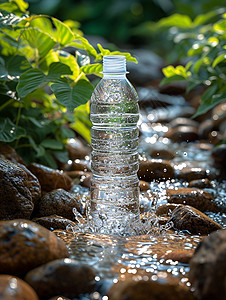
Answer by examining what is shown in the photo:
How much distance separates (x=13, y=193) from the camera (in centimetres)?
233

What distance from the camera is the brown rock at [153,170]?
135 inches

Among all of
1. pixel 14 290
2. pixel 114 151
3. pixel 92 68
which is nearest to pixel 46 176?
pixel 114 151

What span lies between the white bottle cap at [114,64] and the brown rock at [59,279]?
1056 mm

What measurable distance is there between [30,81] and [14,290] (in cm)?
144

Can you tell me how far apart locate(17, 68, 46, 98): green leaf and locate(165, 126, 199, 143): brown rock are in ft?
8.31

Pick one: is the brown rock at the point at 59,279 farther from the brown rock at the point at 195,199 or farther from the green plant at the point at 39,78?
the brown rock at the point at 195,199

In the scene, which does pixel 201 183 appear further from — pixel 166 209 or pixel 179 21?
pixel 179 21

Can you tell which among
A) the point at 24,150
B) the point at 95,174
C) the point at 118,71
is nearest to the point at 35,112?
the point at 24,150

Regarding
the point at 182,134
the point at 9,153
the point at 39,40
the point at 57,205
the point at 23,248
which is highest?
the point at 39,40

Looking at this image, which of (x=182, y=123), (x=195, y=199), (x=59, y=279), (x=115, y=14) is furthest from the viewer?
(x=115, y=14)

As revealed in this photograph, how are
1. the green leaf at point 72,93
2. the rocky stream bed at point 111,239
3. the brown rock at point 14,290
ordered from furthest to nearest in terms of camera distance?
the green leaf at point 72,93 < the rocky stream bed at point 111,239 < the brown rock at point 14,290

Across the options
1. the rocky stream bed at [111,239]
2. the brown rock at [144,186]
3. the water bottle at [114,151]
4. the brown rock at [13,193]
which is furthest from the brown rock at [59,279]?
the brown rock at [144,186]

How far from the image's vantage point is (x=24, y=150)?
3180 mm

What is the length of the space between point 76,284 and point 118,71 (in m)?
1.13
